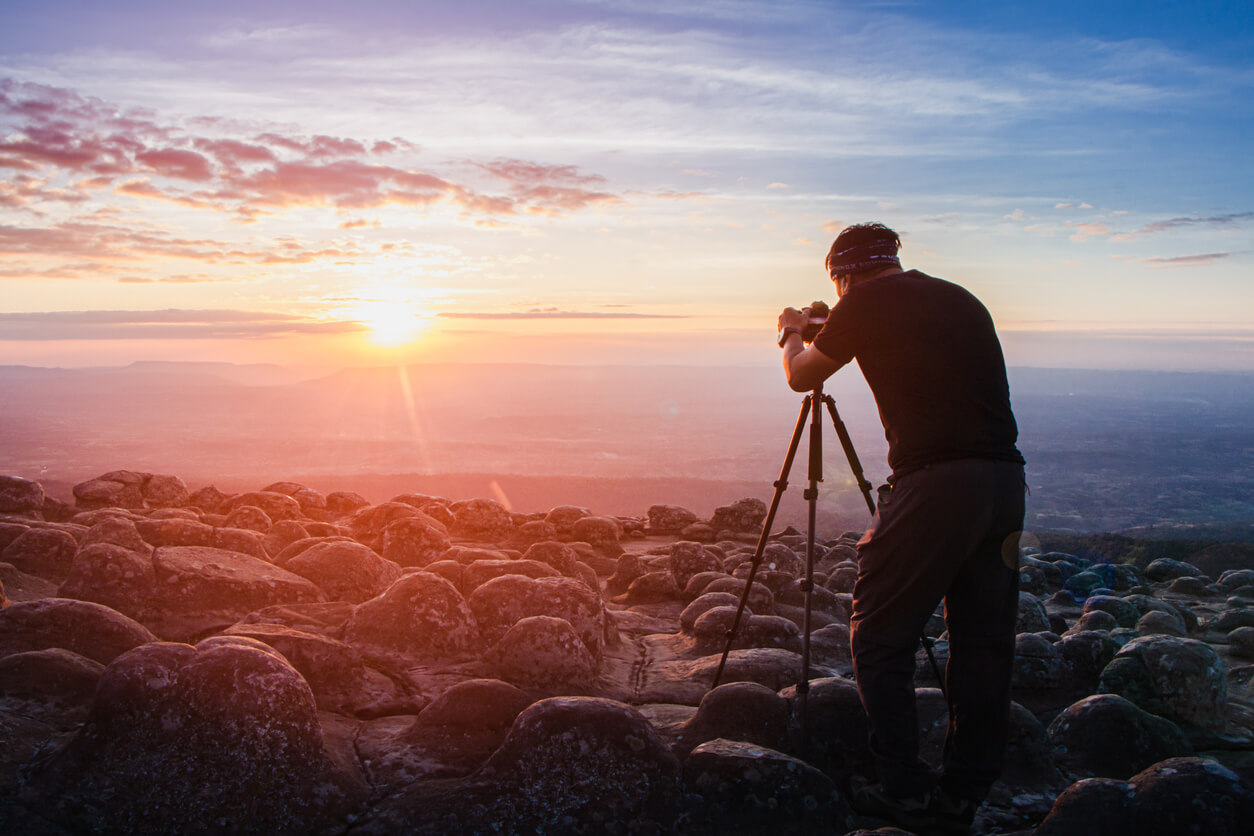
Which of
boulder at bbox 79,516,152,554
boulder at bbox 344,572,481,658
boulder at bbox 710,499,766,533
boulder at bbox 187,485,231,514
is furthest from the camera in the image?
boulder at bbox 710,499,766,533

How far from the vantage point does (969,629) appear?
12.9 ft

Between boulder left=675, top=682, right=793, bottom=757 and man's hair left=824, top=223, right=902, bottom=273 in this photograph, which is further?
boulder left=675, top=682, right=793, bottom=757

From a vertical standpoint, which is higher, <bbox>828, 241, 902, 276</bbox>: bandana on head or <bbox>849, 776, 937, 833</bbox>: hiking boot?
<bbox>828, 241, 902, 276</bbox>: bandana on head

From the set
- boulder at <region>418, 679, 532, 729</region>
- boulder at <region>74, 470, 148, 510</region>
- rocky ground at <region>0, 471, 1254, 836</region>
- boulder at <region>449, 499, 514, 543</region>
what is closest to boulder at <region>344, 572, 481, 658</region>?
rocky ground at <region>0, 471, 1254, 836</region>

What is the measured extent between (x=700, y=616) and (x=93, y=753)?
17.2 ft

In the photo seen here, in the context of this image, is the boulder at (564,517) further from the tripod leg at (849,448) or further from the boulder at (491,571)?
the tripod leg at (849,448)

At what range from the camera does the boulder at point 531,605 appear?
7098mm

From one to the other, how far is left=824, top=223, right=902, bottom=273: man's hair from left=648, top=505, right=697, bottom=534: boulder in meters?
13.6

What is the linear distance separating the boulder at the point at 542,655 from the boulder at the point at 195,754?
1.96 meters

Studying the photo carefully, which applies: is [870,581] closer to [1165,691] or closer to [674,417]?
[1165,691]

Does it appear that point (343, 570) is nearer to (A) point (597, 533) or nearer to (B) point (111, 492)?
(A) point (597, 533)

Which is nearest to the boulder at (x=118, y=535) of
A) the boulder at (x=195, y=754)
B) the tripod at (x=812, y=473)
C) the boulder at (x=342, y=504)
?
the boulder at (x=195, y=754)

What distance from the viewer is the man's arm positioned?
4.07m

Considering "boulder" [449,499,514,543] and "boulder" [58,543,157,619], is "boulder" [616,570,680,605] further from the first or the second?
"boulder" [58,543,157,619]
